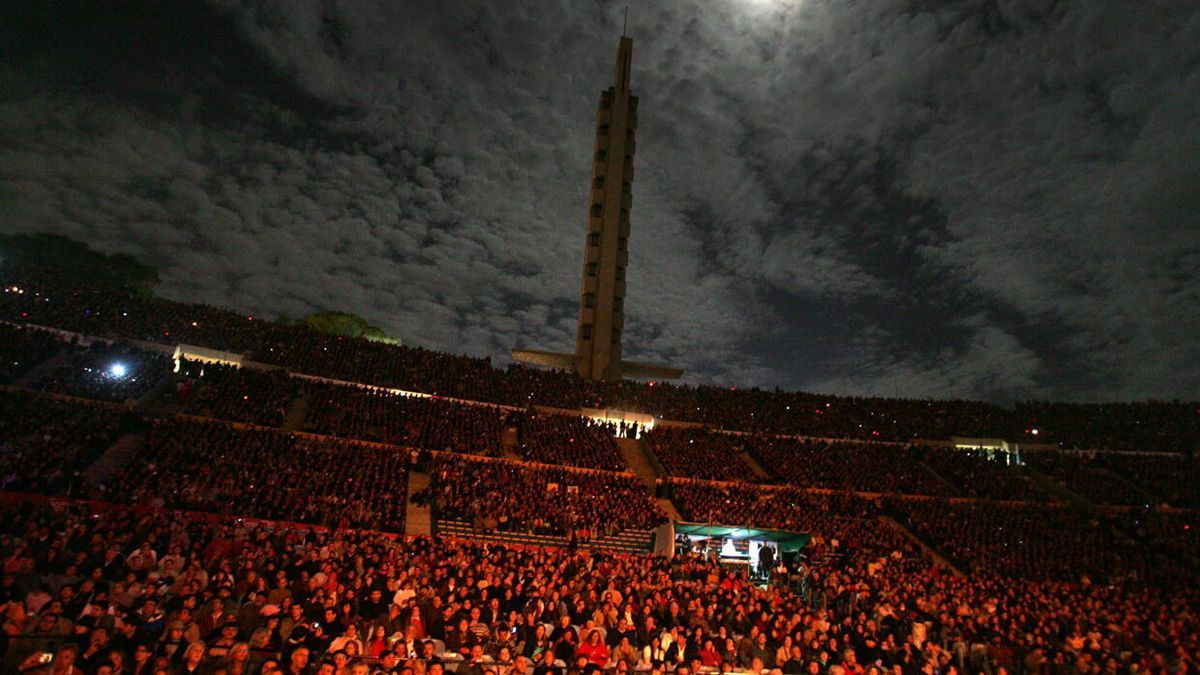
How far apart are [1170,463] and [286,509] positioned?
1785 inches

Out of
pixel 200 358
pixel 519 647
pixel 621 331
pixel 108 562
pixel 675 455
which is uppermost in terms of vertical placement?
pixel 621 331

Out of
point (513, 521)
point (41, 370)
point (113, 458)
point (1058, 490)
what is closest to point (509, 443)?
point (513, 521)

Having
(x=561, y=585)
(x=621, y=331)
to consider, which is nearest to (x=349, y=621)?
(x=561, y=585)

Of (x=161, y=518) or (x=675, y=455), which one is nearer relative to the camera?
(x=161, y=518)

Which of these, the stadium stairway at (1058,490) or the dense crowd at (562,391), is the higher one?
the dense crowd at (562,391)

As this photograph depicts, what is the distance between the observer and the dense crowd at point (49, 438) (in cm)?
1906

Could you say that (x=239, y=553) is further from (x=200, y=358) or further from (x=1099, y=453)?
(x=1099, y=453)

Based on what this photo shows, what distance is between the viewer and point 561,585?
14.4 meters

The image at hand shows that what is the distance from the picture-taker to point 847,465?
120 ft

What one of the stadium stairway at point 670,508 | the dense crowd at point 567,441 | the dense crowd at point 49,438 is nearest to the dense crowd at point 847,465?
the stadium stairway at point 670,508

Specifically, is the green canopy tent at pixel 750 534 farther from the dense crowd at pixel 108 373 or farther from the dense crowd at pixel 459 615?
the dense crowd at pixel 108 373

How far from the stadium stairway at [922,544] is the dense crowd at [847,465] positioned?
279cm

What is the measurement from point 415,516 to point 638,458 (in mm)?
14420

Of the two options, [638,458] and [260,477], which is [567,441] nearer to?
[638,458]
